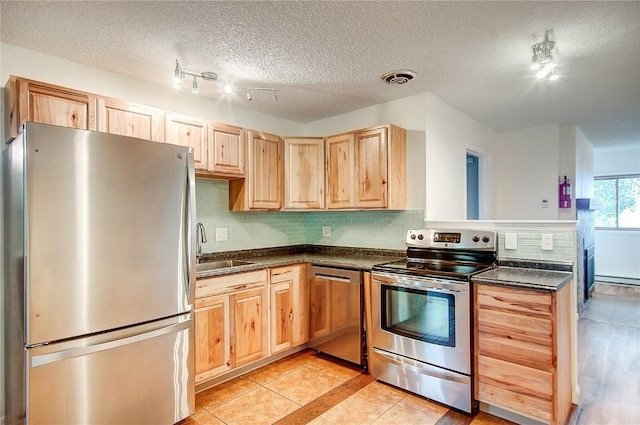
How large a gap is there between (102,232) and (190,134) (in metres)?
1.18

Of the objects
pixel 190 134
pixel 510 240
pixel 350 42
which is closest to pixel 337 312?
pixel 510 240

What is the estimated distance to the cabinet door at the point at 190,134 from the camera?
8.75ft

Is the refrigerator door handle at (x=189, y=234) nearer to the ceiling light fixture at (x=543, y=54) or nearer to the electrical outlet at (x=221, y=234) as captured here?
the electrical outlet at (x=221, y=234)

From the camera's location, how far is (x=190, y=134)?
9.12ft

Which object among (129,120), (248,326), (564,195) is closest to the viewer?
(129,120)

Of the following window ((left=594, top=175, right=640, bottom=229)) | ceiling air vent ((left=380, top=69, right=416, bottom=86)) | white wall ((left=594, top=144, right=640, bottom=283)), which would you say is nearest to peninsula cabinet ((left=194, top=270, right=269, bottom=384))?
ceiling air vent ((left=380, top=69, right=416, bottom=86))

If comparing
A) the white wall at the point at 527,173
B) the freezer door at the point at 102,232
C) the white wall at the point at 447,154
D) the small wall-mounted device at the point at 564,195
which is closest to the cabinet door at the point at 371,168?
the white wall at the point at 447,154

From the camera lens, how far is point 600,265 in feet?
21.7

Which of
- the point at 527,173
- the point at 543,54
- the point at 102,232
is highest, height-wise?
the point at 543,54

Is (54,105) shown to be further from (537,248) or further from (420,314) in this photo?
(537,248)

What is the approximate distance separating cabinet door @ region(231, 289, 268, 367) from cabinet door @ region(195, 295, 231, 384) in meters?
0.07

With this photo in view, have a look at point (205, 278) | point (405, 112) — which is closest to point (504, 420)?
point (205, 278)

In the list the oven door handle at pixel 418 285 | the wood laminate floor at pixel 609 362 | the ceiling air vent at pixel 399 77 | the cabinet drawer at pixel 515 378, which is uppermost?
the ceiling air vent at pixel 399 77

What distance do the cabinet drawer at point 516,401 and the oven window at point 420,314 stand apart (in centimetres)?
33
